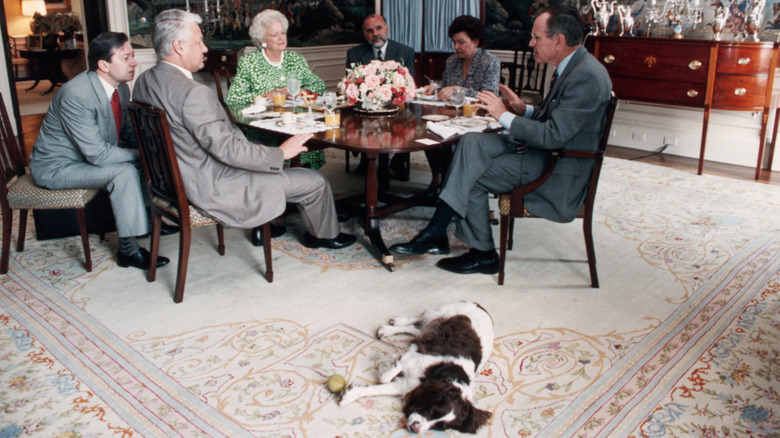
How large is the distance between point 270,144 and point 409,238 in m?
1.14

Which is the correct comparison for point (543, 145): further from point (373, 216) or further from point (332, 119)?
point (332, 119)

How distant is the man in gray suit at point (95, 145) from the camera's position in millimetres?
3045

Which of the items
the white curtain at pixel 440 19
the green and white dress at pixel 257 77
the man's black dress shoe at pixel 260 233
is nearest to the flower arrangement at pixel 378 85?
the green and white dress at pixel 257 77

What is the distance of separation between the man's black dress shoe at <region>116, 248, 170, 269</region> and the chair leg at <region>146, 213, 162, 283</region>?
102 millimetres

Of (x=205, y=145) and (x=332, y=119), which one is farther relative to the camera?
(x=332, y=119)

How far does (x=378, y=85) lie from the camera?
3.48 meters

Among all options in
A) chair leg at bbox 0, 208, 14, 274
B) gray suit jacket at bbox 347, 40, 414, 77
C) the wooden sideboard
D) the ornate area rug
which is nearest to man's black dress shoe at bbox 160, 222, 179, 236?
the ornate area rug

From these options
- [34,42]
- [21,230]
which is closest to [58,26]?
[34,42]

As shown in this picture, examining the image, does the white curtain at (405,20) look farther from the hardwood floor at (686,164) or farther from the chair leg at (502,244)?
the chair leg at (502,244)

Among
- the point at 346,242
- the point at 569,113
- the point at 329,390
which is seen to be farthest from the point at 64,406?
the point at 569,113

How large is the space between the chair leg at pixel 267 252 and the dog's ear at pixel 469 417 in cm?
140

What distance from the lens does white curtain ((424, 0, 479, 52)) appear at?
6.59m

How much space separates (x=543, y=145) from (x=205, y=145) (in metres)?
1.52

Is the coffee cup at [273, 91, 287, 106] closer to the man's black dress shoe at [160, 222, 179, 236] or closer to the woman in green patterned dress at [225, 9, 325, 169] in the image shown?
the woman in green patterned dress at [225, 9, 325, 169]
